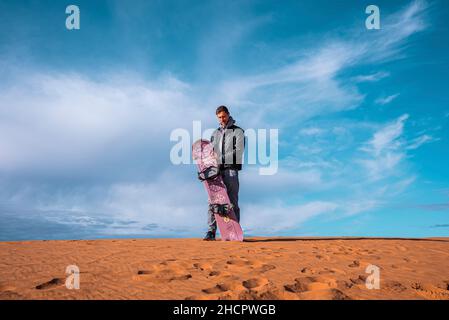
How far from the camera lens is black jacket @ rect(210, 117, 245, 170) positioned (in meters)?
7.31

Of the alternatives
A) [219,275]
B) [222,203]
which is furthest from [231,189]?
[219,275]

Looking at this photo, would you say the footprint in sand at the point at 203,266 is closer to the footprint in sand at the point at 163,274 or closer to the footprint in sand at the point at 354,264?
the footprint in sand at the point at 163,274

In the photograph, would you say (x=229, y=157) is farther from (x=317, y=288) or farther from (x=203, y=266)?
(x=317, y=288)

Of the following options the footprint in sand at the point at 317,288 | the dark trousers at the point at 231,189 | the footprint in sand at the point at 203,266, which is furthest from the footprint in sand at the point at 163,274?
the dark trousers at the point at 231,189

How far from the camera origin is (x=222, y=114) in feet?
24.7

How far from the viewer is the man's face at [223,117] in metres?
7.52

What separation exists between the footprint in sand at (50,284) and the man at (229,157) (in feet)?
14.2

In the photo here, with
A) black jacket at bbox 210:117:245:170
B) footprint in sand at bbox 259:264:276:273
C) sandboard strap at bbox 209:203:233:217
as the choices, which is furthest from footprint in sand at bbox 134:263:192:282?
black jacket at bbox 210:117:245:170

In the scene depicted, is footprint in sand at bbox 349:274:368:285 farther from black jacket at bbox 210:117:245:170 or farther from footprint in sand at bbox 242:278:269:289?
black jacket at bbox 210:117:245:170

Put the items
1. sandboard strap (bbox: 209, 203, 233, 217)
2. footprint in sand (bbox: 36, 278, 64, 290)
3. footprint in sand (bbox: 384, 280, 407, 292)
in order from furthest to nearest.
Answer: sandboard strap (bbox: 209, 203, 233, 217) → footprint in sand (bbox: 384, 280, 407, 292) → footprint in sand (bbox: 36, 278, 64, 290)
